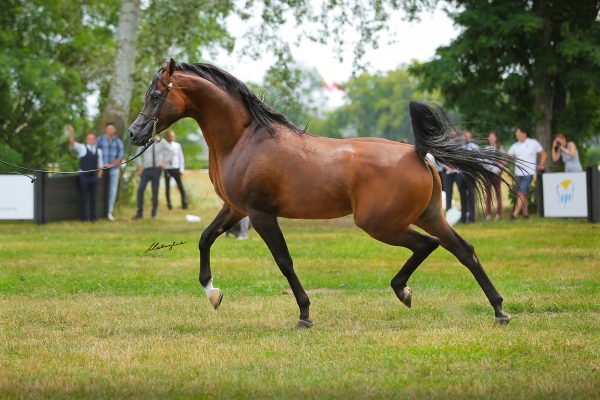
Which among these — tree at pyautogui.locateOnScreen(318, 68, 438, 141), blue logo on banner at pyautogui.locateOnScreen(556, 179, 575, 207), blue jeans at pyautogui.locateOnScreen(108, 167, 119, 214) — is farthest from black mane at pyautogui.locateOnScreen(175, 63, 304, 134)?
tree at pyautogui.locateOnScreen(318, 68, 438, 141)

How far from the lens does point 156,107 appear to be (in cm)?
870

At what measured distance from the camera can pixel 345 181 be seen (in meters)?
8.55

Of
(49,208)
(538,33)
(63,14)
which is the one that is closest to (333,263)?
(49,208)

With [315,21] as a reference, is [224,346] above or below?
below

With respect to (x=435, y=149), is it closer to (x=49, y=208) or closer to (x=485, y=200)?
(x=485, y=200)

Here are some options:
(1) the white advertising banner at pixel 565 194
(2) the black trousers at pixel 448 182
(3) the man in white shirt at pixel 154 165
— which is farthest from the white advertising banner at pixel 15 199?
(1) the white advertising banner at pixel 565 194

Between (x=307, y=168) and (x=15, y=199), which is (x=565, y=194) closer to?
(x=15, y=199)

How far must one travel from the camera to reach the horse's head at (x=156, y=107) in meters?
8.67

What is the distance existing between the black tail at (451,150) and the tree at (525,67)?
50.6 feet

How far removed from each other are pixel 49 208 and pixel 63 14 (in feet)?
47.0

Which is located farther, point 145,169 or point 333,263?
point 145,169

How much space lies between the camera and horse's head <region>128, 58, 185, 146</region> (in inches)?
A: 341

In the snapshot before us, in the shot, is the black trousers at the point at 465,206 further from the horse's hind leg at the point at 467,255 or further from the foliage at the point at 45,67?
the foliage at the point at 45,67

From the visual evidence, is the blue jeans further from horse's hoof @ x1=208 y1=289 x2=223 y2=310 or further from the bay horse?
the bay horse
